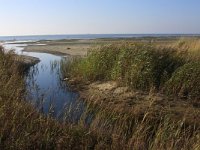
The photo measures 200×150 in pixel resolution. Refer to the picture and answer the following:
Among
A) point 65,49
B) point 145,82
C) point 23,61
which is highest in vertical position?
point 145,82

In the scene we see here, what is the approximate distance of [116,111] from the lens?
34.7 ft

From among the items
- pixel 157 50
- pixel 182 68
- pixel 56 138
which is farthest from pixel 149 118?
pixel 157 50

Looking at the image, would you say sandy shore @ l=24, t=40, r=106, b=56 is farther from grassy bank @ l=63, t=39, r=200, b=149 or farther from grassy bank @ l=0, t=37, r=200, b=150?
grassy bank @ l=0, t=37, r=200, b=150

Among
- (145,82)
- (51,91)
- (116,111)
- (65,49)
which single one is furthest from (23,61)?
(65,49)

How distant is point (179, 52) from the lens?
1455 centimetres

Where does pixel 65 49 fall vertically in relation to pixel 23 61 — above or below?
below

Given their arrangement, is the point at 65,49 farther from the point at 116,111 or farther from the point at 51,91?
the point at 116,111

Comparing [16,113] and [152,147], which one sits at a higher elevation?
[16,113]

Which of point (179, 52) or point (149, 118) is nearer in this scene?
point (149, 118)

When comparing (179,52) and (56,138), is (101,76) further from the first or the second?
(56,138)

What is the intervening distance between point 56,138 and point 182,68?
267 inches

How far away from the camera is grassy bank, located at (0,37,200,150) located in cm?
657

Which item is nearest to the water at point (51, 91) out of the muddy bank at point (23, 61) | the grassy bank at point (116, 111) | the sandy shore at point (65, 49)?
the grassy bank at point (116, 111)

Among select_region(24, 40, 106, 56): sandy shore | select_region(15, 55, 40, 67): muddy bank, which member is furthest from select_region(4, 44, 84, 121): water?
select_region(24, 40, 106, 56): sandy shore
